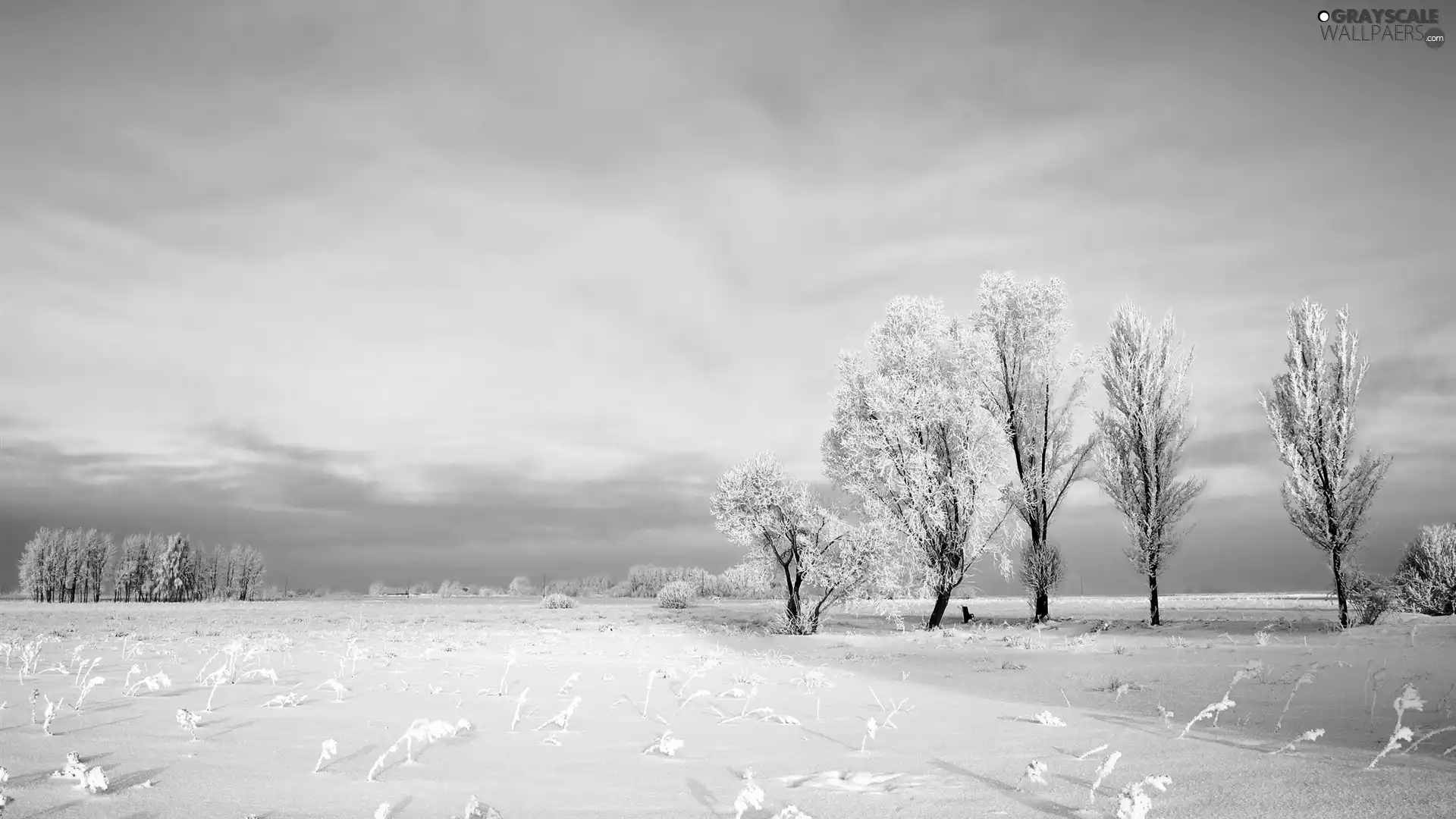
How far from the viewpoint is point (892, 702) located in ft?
25.8

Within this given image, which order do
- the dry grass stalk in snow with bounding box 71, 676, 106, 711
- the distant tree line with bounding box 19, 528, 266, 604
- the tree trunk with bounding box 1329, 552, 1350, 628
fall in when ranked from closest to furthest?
the dry grass stalk in snow with bounding box 71, 676, 106, 711, the tree trunk with bounding box 1329, 552, 1350, 628, the distant tree line with bounding box 19, 528, 266, 604

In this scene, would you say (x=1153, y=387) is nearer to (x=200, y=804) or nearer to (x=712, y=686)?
(x=712, y=686)

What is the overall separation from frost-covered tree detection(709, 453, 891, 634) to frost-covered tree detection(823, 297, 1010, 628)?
4.01 feet

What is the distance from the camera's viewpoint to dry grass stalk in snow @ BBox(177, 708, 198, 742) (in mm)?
5219

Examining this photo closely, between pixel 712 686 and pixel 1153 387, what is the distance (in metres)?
21.5

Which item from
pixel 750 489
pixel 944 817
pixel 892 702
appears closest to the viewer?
pixel 944 817

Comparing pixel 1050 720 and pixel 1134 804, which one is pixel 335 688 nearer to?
pixel 1050 720

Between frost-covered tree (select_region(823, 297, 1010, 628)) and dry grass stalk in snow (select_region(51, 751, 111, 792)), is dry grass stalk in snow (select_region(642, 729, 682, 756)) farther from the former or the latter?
frost-covered tree (select_region(823, 297, 1010, 628))

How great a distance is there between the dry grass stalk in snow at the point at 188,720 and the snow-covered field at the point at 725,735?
6cm

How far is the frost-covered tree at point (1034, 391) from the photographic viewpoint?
2453 centimetres

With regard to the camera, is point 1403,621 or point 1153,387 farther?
point 1153,387

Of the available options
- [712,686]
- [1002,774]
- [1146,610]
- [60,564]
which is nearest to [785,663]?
[712,686]

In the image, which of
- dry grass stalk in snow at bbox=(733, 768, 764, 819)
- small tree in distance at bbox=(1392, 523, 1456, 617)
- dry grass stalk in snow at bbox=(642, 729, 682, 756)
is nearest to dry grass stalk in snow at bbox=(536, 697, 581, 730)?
dry grass stalk in snow at bbox=(642, 729, 682, 756)

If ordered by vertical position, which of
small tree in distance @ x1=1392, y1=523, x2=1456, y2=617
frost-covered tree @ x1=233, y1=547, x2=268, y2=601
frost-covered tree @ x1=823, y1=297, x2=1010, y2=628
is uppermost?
frost-covered tree @ x1=823, y1=297, x2=1010, y2=628
